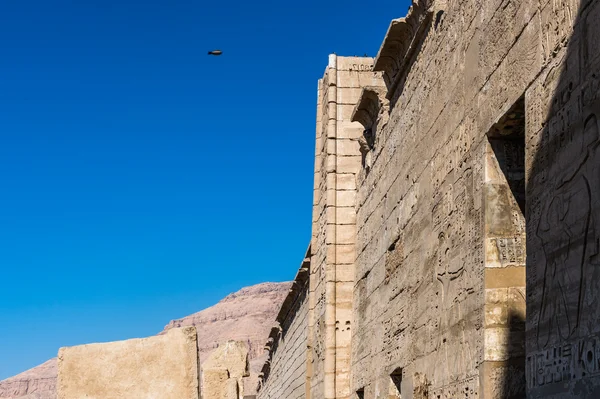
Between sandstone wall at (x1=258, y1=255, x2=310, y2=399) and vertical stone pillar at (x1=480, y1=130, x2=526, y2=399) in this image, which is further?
sandstone wall at (x1=258, y1=255, x2=310, y2=399)

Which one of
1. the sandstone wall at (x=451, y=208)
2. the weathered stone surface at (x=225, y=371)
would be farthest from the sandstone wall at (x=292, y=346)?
the sandstone wall at (x=451, y=208)

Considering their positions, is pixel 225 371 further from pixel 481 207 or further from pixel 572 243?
pixel 572 243

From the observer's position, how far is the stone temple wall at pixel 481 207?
15.7ft

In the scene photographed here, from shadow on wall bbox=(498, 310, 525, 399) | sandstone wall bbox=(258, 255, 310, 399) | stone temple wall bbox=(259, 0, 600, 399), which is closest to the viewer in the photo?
stone temple wall bbox=(259, 0, 600, 399)

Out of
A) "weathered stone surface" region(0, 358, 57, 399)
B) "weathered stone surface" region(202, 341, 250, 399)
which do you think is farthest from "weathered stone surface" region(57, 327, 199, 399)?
"weathered stone surface" region(0, 358, 57, 399)

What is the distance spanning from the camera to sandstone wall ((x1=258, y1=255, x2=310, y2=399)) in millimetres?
15750

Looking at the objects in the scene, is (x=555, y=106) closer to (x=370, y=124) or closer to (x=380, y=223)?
(x=380, y=223)

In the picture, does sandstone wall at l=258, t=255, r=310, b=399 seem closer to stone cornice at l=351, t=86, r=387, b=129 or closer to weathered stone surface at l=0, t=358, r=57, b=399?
stone cornice at l=351, t=86, r=387, b=129

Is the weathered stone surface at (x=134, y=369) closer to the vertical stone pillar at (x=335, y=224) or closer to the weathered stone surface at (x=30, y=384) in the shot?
the vertical stone pillar at (x=335, y=224)

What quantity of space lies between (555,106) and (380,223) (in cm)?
513

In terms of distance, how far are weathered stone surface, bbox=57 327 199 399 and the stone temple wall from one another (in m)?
1.94

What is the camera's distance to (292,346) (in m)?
18.3

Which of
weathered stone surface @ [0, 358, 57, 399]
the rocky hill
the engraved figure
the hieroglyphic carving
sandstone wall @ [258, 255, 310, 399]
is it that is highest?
the rocky hill

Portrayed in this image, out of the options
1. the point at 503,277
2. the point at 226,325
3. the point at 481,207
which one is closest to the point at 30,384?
the point at 226,325
